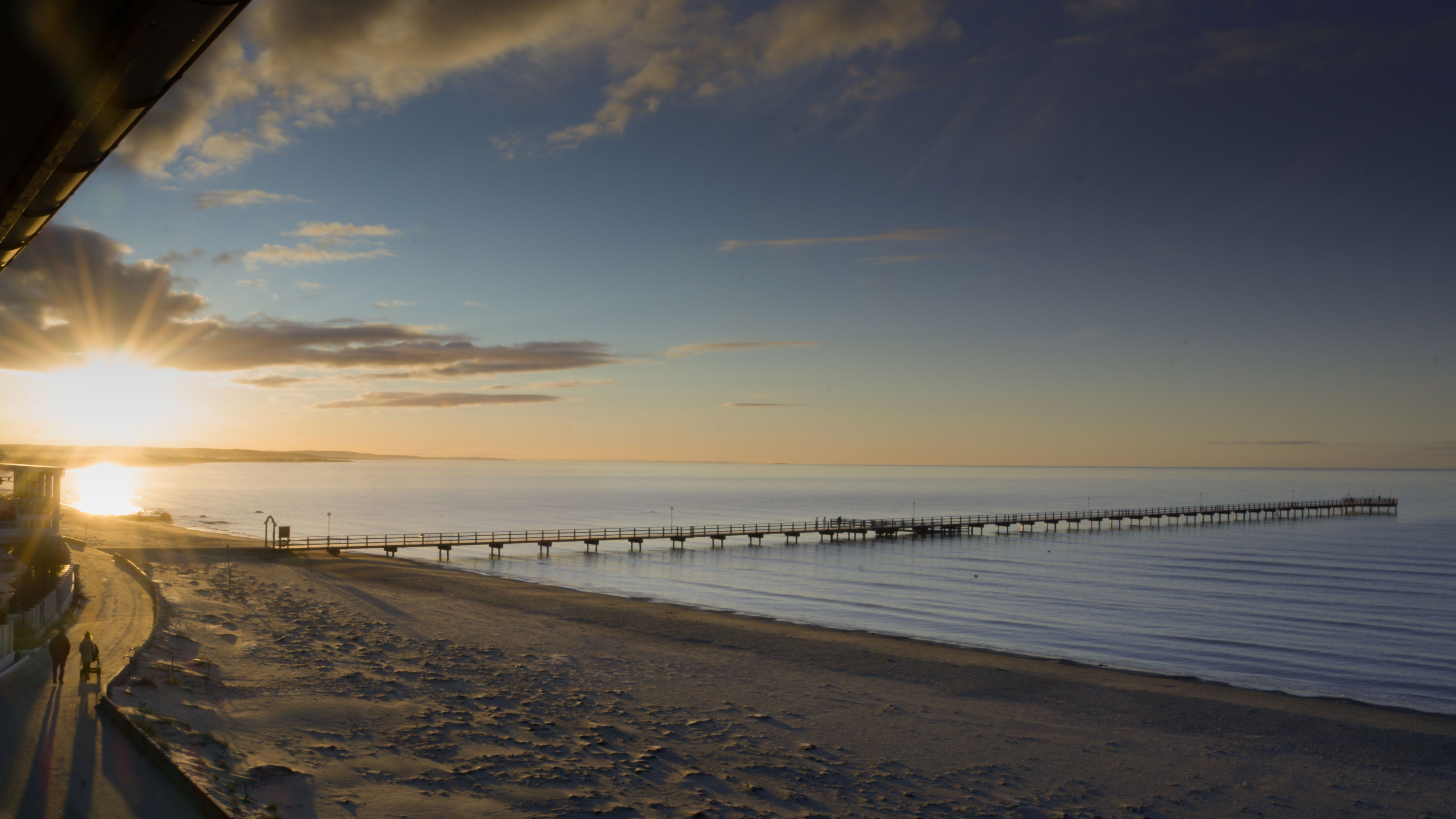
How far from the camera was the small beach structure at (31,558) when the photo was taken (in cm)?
1775

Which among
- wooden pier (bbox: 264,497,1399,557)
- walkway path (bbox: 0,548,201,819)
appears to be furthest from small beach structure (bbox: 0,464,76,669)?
wooden pier (bbox: 264,497,1399,557)

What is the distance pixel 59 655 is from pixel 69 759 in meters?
4.53

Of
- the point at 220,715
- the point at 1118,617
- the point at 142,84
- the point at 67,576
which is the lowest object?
the point at 1118,617

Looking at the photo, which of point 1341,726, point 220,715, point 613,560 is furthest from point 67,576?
point 613,560

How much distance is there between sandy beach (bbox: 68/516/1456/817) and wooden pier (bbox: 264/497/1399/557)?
29.9 m

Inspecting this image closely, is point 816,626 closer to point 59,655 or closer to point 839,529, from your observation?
point 59,655

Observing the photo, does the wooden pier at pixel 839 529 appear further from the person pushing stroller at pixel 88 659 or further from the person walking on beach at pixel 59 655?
the person walking on beach at pixel 59 655

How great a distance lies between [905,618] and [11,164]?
38.7m

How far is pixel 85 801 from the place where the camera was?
10.3m

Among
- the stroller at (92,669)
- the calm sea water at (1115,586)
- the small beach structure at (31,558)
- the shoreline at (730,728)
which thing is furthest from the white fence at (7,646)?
the calm sea water at (1115,586)

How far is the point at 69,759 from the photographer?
455 inches

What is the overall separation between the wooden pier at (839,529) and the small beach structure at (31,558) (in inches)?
821

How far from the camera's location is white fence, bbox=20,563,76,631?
1761 centimetres

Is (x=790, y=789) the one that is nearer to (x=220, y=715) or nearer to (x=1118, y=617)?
(x=220, y=715)
